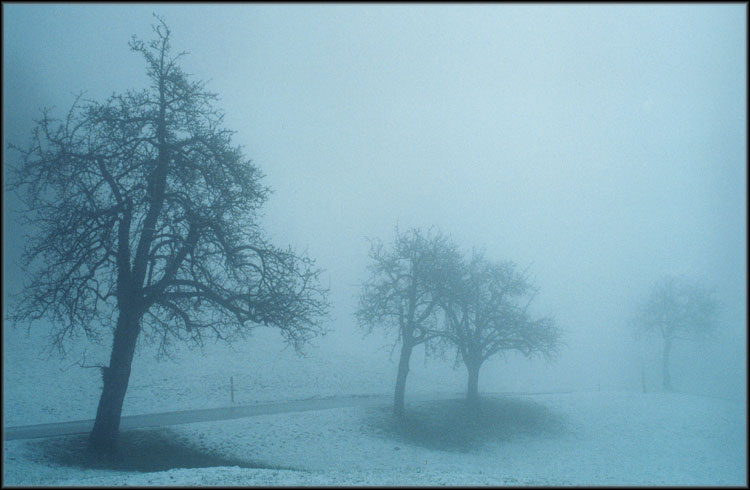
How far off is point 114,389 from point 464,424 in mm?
18528

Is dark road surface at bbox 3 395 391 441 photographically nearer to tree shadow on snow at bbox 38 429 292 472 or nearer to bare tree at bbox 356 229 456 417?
tree shadow on snow at bbox 38 429 292 472

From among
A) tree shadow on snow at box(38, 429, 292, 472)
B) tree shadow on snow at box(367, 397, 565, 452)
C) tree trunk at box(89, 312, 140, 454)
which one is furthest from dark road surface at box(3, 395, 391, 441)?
tree trunk at box(89, 312, 140, 454)

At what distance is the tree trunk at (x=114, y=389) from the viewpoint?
14.5 metres

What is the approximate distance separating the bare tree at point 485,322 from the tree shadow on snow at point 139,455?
1524 centimetres

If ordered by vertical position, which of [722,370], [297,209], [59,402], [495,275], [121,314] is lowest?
[722,370]

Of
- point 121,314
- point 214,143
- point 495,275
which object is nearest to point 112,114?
point 214,143

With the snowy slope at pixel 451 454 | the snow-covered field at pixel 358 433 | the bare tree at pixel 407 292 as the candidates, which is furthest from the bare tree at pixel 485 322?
the snowy slope at pixel 451 454

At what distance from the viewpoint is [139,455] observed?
15.2 meters

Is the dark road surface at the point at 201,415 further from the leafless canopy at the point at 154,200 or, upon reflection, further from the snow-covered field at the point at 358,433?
the leafless canopy at the point at 154,200

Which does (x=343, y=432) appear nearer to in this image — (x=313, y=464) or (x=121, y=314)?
(x=313, y=464)

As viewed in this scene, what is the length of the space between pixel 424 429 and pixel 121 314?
16.3 metres

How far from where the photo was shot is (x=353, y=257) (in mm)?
101688

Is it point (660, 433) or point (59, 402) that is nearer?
point (59, 402)

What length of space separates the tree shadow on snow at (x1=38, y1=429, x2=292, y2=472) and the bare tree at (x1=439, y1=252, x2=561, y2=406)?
15244 mm
